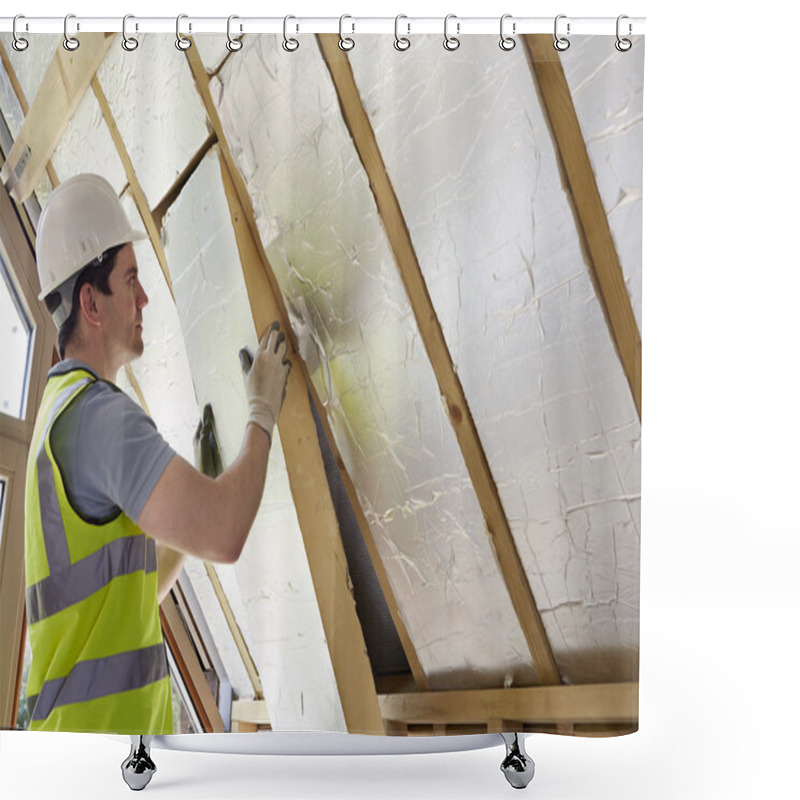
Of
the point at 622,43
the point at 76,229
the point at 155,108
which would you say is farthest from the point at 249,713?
the point at 622,43

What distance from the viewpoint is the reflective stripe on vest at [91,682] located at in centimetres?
179

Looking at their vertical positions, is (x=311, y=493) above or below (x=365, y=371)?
below

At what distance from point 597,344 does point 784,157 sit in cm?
167

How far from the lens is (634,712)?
180 cm

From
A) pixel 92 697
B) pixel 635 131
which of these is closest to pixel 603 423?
pixel 635 131

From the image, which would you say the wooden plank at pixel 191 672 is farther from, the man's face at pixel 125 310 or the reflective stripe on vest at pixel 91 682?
the man's face at pixel 125 310

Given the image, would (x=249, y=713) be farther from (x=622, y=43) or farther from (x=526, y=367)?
(x=622, y=43)

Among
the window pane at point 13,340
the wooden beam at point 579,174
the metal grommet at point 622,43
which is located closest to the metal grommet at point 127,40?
the window pane at point 13,340

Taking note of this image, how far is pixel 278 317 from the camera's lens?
1.83 metres

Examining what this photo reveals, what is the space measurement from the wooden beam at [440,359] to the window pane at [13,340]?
663 millimetres

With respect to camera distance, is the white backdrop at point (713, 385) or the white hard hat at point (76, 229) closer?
the white hard hat at point (76, 229)

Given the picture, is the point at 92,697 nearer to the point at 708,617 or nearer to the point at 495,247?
the point at 495,247

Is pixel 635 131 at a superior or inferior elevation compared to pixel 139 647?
superior

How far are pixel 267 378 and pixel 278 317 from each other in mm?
110
